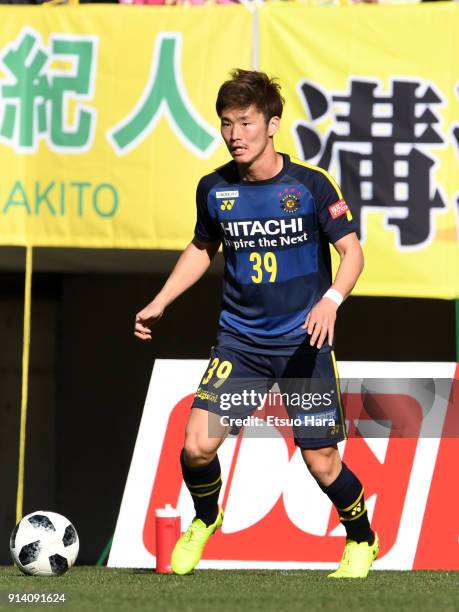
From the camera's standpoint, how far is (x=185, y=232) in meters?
7.77

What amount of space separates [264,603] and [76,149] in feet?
13.2

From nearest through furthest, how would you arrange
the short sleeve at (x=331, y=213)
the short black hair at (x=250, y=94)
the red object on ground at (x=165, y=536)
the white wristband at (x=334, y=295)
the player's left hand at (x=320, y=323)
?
the player's left hand at (x=320, y=323)
the white wristband at (x=334, y=295)
the short black hair at (x=250, y=94)
the short sleeve at (x=331, y=213)
the red object on ground at (x=165, y=536)

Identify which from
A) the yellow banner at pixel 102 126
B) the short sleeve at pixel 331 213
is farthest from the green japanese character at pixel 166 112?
the short sleeve at pixel 331 213

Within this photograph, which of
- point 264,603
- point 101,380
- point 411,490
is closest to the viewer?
point 264,603

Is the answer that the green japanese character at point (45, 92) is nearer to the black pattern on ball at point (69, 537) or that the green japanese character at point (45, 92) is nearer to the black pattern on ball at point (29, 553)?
the black pattern on ball at point (69, 537)

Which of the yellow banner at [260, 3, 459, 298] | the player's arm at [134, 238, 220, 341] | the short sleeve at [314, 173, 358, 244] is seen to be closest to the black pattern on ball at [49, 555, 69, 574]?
the player's arm at [134, 238, 220, 341]

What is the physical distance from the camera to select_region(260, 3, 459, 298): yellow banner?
297 inches

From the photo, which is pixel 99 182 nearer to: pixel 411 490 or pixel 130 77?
pixel 130 77

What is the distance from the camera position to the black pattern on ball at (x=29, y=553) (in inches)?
215

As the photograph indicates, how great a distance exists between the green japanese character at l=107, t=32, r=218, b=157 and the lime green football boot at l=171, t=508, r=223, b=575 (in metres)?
2.92

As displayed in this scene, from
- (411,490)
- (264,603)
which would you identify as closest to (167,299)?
(264,603)

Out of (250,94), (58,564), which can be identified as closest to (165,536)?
(58,564)

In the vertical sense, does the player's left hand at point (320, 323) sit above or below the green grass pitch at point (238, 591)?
above

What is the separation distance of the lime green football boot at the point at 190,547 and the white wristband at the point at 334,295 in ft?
3.56
